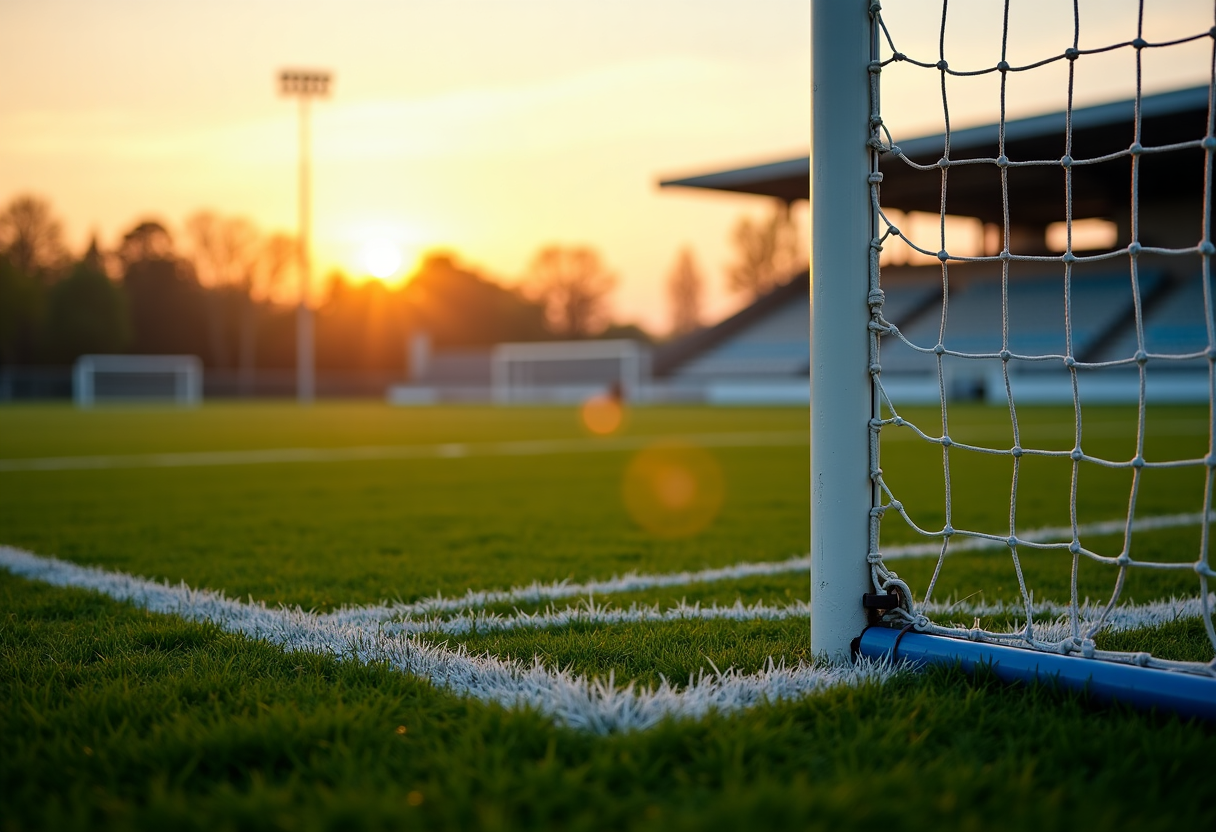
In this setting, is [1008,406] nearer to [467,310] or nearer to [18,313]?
[18,313]

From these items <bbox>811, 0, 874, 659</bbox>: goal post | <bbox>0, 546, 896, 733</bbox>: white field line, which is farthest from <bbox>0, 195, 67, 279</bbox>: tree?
<bbox>811, 0, 874, 659</bbox>: goal post

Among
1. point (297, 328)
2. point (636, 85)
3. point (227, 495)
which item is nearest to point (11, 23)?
point (636, 85)

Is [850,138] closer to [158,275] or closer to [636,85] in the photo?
[636,85]

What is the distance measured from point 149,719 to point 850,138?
5.45ft

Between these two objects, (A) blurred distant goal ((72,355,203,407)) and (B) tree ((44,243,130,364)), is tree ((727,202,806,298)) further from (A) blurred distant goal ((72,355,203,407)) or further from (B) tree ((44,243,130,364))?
(B) tree ((44,243,130,364))

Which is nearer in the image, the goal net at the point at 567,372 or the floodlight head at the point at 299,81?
the goal net at the point at 567,372

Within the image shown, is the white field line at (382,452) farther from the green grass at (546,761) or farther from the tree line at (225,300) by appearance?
the tree line at (225,300)

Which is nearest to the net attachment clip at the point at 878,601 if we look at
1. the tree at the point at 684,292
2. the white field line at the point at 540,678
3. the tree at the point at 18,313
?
the white field line at the point at 540,678

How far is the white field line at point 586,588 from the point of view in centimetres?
254

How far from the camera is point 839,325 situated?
1.94 m

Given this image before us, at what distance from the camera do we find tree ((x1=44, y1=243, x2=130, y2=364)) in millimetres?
42188

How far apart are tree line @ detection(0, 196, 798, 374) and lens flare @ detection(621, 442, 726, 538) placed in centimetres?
3659

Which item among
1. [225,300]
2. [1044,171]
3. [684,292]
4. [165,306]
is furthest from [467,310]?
[1044,171]

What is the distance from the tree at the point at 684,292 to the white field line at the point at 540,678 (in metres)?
63.8
